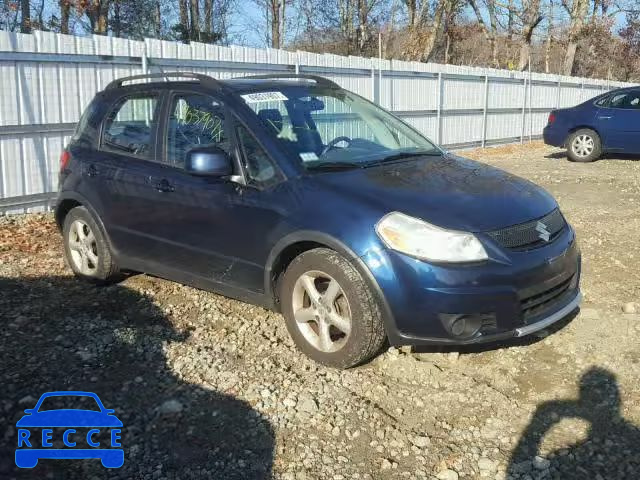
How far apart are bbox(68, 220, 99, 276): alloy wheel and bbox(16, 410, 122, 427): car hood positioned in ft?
7.08

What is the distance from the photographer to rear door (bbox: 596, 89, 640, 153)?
12.8m

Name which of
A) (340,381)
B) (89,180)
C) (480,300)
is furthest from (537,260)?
(89,180)

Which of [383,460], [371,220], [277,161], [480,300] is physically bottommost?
[383,460]

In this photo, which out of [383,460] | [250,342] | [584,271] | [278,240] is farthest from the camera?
[584,271]

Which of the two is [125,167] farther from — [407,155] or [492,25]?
[492,25]

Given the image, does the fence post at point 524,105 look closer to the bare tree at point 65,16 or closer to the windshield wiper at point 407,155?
the windshield wiper at point 407,155

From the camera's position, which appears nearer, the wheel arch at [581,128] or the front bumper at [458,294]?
the front bumper at [458,294]

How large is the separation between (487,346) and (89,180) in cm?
323

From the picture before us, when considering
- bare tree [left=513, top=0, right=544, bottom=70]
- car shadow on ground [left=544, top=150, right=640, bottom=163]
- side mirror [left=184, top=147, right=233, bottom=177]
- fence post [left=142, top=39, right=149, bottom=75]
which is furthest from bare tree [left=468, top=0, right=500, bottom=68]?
side mirror [left=184, top=147, right=233, bottom=177]

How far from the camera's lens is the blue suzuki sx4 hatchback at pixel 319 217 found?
3.33 meters

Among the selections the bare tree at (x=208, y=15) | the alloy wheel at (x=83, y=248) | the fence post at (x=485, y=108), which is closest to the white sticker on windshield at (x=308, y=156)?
the alloy wheel at (x=83, y=248)

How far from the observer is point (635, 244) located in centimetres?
639

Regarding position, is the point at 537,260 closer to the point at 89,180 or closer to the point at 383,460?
the point at 383,460

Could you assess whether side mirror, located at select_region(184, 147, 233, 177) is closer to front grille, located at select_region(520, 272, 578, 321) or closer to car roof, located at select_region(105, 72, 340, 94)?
car roof, located at select_region(105, 72, 340, 94)
